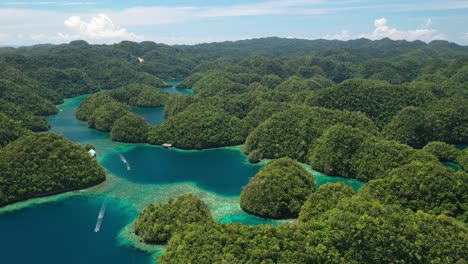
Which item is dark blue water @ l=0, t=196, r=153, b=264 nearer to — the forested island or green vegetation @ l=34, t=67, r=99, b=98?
the forested island

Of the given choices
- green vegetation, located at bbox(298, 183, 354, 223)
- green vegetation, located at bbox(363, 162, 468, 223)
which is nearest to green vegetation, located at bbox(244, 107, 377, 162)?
green vegetation, located at bbox(363, 162, 468, 223)

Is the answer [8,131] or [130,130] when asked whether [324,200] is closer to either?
[130,130]

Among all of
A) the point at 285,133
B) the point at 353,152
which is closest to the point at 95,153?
the point at 285,133

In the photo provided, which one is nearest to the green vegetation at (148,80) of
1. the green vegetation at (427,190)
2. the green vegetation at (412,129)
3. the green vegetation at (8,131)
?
the green vegetation at (8,131)

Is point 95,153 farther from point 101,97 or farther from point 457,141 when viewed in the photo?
point 457,141

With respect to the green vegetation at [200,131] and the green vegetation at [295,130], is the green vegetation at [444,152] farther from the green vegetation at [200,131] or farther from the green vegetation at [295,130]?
the green vegetation at [200,131]
